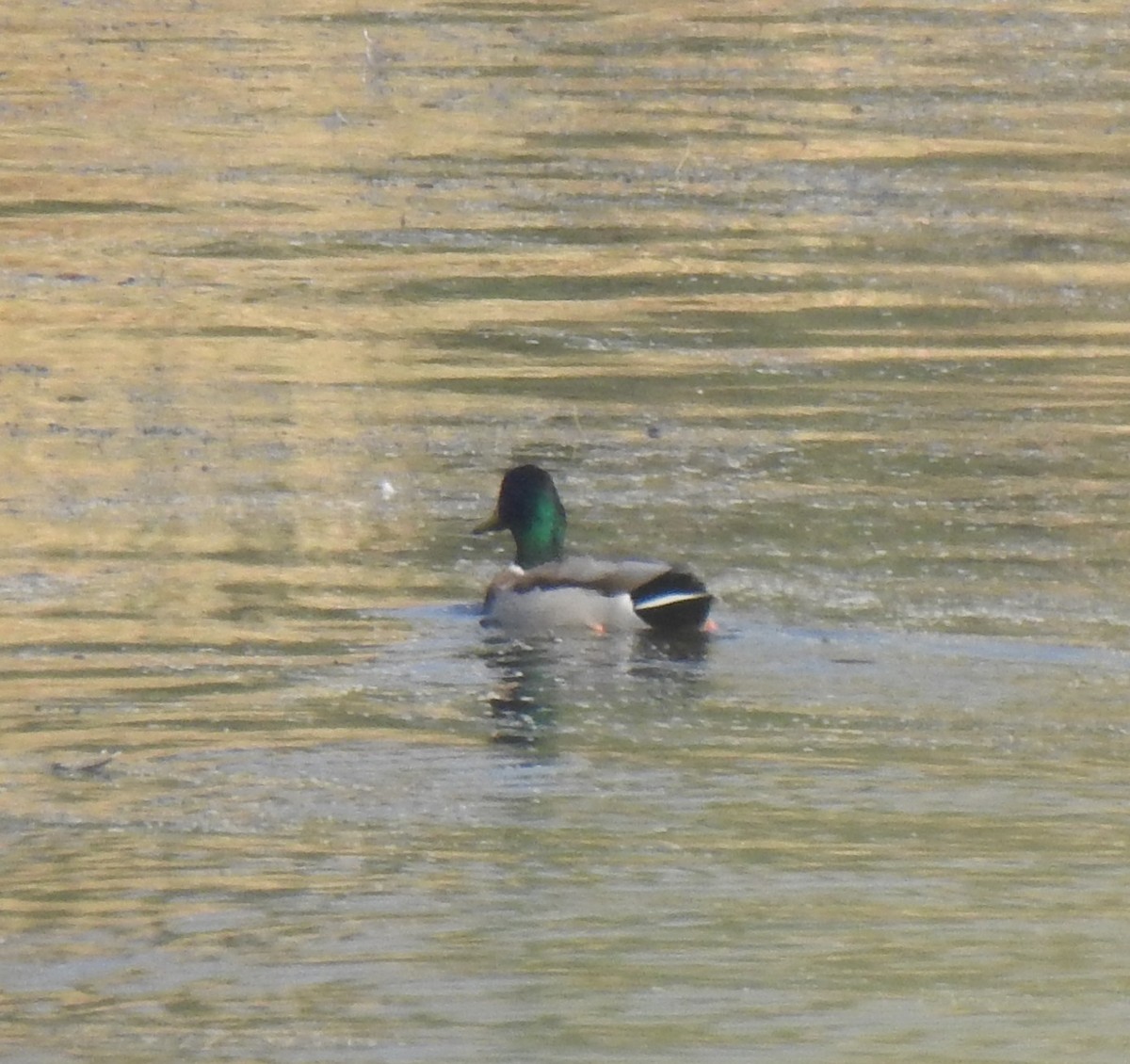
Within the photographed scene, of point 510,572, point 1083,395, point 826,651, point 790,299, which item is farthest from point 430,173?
point 826,651

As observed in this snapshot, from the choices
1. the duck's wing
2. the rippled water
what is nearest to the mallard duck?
the duck's wing

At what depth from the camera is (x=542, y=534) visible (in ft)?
40.7

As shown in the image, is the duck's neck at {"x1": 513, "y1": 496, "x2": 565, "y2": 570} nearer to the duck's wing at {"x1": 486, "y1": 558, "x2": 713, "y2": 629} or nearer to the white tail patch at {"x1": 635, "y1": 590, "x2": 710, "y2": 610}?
the duck's wing at {"x1": 486, "y1": 558, "x2": 713, "y2": 629}

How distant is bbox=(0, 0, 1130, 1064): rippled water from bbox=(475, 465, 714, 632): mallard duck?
12 cm

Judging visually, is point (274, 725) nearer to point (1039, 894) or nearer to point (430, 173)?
point (1039, 894)

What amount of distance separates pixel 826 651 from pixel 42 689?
96.4 inches

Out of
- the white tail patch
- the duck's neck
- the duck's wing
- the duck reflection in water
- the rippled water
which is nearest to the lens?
the rippled water

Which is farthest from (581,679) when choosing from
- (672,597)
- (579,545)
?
(579,545)

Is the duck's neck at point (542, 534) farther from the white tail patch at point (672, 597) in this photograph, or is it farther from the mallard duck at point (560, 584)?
the white tail patch at point (672, 597)

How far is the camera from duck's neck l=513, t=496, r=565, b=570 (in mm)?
12328

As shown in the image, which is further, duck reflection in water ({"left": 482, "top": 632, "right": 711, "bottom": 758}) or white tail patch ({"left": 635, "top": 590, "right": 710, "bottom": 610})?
white tail patch ({"left": 635, "top": 590, "right": 710, "bottom": 610})

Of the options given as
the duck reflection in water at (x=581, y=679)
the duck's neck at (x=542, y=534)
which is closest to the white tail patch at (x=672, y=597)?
the duck reflection in water at (x=581, y=679)

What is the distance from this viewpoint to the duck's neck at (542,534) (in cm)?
1233

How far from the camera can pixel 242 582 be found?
11.6 meters
